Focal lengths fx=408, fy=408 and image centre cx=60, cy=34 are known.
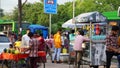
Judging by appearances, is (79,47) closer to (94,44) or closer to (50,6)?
(94,44)

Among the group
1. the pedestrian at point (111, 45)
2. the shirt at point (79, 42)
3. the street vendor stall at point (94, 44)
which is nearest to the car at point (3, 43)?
the shirt at point (79, 42)

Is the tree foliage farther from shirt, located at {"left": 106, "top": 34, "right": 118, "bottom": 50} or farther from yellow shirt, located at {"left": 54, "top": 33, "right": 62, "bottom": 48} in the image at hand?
shirt, located at {"left": 106, "top": 34, "right": 118, "bottom": 50}

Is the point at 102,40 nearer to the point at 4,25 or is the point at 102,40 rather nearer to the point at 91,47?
the point at 91,47

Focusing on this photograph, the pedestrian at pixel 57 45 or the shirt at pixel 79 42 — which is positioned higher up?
the shirt at pixel 79 42

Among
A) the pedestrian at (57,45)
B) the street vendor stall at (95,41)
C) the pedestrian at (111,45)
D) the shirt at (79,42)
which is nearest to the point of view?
the pedestrian at (111,45)

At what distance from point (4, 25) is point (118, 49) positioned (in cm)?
3403

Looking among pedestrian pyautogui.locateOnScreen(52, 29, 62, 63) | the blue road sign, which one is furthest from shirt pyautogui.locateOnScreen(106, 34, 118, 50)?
the blue road sign

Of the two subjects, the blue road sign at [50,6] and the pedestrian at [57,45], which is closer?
the pedestrian at [57,45]

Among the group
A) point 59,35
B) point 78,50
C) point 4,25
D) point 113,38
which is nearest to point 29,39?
point 78,50

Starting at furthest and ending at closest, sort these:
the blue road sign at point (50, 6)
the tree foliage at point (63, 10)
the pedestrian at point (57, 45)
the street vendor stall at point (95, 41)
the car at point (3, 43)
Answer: the tree foliage at point (63, 10)
the blue road sign at point (50, 6)
the pedestrian at point (57, 45)
the car at point (3, 43)
the street vendor stall at point (95, 41)

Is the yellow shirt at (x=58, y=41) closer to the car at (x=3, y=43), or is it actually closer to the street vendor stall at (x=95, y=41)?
the car at (x=3, y=43)

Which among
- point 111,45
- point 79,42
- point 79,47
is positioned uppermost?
point 111,45

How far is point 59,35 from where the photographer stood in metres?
22.5

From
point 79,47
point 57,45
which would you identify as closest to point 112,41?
point 79,47
